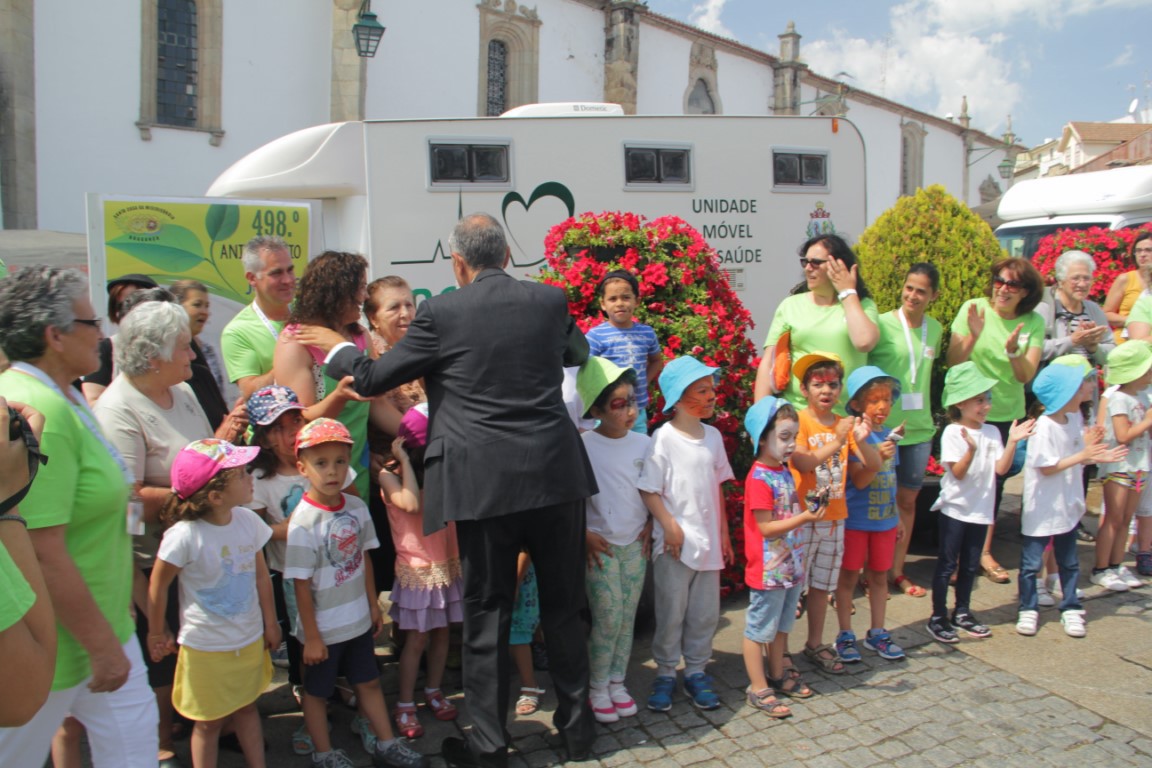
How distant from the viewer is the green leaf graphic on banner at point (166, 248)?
669 centimetres

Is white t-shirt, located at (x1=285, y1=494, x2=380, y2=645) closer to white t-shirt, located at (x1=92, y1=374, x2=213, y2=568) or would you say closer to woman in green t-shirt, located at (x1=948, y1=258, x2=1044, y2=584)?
white t-shirt, located at (x1=92, y1=374, x2=213, y2=568)

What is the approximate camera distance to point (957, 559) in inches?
187

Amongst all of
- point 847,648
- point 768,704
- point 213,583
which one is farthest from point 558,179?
point 213,583

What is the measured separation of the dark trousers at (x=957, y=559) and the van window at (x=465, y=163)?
17.5ft

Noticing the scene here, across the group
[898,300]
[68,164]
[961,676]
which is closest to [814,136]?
[898,300]

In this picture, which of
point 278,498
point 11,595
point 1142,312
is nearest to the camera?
point 11,595

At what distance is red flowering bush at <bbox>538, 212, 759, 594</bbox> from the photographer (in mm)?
4910

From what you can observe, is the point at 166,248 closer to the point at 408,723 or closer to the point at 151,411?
the point at 151,411

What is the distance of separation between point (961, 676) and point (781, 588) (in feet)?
3.57

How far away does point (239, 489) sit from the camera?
10.2 feet

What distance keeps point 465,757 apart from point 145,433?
5.65ft

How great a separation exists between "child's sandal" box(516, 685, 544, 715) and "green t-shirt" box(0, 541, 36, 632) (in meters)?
2.56

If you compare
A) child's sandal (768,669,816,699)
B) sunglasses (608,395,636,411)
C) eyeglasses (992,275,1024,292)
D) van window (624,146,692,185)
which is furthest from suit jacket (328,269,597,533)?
van window (624,146,692,185)

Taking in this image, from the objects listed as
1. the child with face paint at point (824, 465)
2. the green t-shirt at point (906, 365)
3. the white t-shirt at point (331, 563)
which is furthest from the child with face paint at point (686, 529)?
the green t-shirt at point (906, 365)
